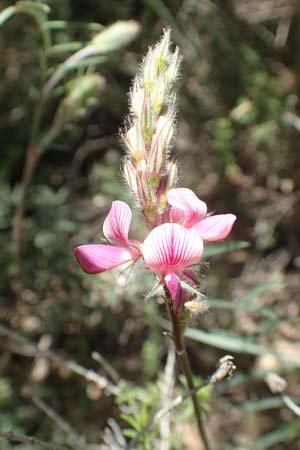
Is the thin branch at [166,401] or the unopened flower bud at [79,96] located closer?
the thin branch at [166,401]

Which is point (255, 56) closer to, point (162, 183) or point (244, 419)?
point (244, 419)

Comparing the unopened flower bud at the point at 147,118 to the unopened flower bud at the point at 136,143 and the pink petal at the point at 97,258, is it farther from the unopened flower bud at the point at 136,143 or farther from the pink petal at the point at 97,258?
the pink petal at the point at 97,258

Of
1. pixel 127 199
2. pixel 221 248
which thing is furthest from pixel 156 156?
pixel 127 199

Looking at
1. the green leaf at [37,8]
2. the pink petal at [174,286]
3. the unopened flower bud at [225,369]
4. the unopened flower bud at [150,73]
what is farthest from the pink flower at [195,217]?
the green leaf at [37,8]

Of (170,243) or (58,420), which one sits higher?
(170,243)

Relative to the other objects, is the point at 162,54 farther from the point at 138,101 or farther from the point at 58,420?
the point at 58,420

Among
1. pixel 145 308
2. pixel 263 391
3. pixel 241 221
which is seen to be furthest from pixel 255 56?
pixel 263 391

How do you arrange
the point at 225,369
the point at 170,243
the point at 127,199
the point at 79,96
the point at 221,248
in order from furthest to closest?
1. the point at 127,199
2. the point at 79,96
3. the point at 221,248
4. the point at 225,369
5. the point at 170,243
